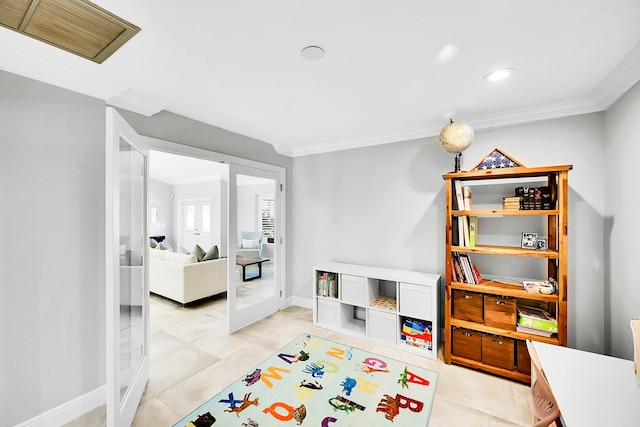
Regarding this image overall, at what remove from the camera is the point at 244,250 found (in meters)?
3.43

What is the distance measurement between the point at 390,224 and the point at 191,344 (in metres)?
2.67

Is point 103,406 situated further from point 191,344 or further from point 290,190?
point 290,190

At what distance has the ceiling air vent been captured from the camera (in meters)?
1.25

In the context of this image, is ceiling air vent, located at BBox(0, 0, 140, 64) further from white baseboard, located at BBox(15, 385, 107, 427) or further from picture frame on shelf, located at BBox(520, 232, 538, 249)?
picture frame on shelf, located at BBox(520, 232, 538, 249)

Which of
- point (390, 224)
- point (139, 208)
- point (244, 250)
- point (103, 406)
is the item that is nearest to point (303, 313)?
point (244, 250)

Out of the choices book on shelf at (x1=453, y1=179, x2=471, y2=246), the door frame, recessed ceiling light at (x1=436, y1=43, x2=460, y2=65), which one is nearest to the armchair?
the door frame

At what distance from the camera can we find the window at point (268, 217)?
3.66m

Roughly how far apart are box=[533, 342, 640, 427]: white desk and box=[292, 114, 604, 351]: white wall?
129 centimetres

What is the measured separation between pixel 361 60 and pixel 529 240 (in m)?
2.19

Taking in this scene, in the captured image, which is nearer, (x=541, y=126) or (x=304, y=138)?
(x=541, y=126)

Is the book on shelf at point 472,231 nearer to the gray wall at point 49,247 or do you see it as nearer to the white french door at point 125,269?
the white french door at point 125,269

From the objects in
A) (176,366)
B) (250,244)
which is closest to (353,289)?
(250,244)

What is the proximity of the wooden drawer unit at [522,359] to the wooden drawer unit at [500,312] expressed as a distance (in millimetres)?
141

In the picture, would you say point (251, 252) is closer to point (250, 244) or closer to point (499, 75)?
point (250, 244)
